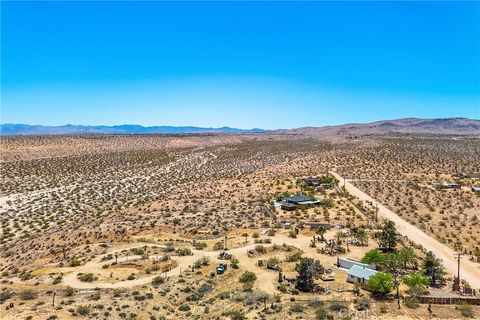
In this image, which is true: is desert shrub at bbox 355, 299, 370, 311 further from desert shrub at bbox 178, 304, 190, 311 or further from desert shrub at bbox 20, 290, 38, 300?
desert shrub at bbox 20, 290, 38, 300

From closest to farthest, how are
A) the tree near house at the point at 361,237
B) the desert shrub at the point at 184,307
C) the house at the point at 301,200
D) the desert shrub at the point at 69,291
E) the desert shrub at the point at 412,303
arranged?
the desert shrub at the point at 184,307, the desert shrub at the point at 412,303, the desert shrub at the point at 69,291, the tree near house at the point at 361,237, the house at the point at 301,200

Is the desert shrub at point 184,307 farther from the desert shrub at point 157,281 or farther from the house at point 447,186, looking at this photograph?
the house at point 447,186

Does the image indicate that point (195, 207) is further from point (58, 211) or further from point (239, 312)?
point (239, 312)

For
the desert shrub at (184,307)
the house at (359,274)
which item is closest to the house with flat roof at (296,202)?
the house at (359,274)

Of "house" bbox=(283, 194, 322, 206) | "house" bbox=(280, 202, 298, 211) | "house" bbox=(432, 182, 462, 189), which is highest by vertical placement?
"house" bbox=(432, 182, 462, 189)

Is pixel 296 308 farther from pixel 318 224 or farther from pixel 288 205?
pixel 288 205

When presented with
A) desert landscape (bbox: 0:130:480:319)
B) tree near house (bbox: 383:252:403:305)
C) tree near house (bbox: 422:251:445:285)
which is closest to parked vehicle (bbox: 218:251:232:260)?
desert landscape (bbox: 0:130:480:319)
